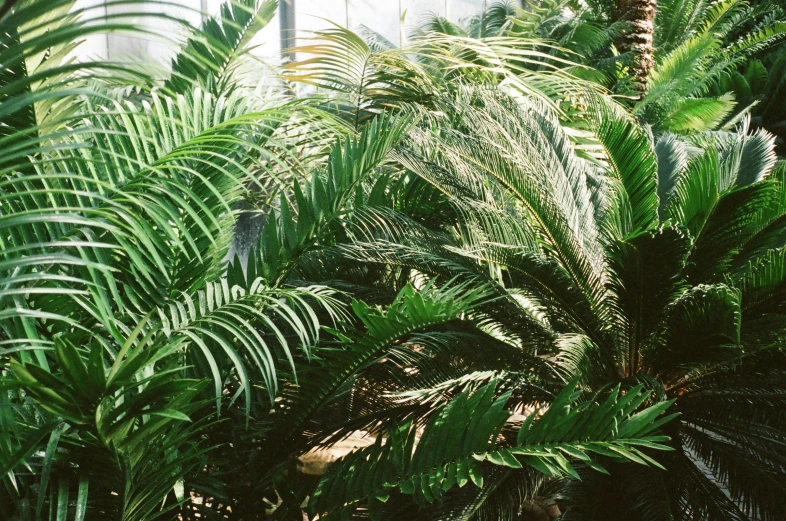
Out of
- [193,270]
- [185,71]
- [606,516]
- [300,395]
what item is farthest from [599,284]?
[185,71]

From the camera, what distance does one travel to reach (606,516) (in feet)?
11.1

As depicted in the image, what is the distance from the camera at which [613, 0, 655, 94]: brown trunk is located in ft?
31.8

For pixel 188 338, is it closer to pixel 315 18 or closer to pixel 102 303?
pixel 102 303

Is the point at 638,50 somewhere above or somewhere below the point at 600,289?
above

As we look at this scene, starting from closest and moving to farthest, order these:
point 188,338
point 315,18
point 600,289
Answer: point 188,338 < point 600,289 < point 315,18

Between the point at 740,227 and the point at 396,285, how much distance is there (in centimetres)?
175

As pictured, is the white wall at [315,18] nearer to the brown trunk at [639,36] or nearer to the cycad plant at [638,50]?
the cycad plant at [638,50]

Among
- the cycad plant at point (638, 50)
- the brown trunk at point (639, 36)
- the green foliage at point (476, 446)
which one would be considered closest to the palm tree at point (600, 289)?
the green foliage at point (476, 446)

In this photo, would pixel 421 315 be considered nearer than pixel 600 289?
Yes

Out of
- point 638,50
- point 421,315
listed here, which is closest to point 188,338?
point 421,315

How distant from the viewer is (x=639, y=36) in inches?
384

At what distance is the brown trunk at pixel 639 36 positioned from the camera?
9.69m

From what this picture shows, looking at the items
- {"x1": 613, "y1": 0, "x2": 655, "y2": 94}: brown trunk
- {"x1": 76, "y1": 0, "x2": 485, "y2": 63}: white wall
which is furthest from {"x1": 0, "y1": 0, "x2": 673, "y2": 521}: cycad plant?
{"x1": 613, "y1": 0, "x2": 655, "y2": 94}: brown trunk

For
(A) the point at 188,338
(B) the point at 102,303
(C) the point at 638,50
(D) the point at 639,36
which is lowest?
(A) the point at 188,338
